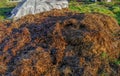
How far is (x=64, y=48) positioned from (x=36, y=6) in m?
10.7

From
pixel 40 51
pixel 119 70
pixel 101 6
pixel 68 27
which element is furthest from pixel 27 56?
pixel 101 6

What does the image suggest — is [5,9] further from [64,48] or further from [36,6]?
[64,48]

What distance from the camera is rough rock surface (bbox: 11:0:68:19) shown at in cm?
2281

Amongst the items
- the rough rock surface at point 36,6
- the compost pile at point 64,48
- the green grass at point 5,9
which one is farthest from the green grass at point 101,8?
the compost pile at point 64,48

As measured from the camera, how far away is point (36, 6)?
23.0 meters

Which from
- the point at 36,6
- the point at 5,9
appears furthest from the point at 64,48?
the point at 5,9

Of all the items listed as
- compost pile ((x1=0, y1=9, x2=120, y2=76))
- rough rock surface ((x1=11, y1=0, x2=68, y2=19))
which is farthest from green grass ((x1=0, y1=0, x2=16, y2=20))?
compost pile ((x1=0, y1=9, x2=120, y2=76))

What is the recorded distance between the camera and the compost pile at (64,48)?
11.9 meters

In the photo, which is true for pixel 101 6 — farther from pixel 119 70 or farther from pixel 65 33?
pixel 119 70

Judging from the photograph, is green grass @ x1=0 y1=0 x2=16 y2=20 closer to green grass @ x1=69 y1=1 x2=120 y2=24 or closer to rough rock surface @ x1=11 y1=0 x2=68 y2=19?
rough rock surface @ x1=11 y1=0 x2=68 y2=19

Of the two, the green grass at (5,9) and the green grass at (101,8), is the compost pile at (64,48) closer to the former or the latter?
the green grass at (101,8)

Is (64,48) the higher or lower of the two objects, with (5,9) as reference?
higher

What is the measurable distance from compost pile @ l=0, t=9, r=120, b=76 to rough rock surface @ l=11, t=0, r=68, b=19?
7533 millimetres

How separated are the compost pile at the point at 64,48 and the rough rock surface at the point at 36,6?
753 centimetres
